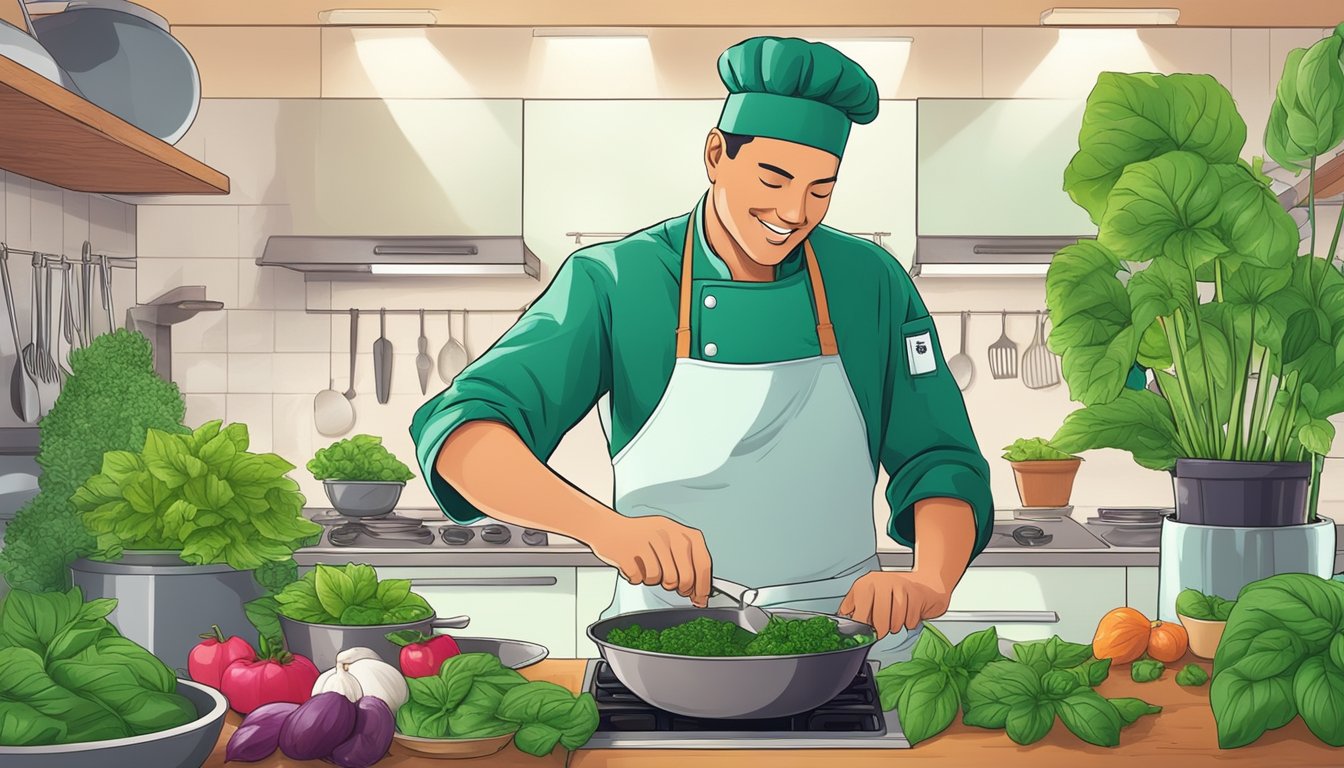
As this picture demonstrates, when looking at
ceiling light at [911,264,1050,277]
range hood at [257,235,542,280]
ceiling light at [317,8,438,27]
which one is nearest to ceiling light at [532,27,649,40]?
ceiling light at [317,8,438,27]

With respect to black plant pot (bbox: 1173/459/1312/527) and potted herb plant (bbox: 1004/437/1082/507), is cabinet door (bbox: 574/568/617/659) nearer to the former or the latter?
potted herb plant (bbox: 1004/437/1082/507)

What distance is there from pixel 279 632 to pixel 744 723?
57 cm

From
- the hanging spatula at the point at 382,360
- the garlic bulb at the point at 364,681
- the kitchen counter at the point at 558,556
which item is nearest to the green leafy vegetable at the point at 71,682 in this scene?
the garlic bulb at the point at 364,681

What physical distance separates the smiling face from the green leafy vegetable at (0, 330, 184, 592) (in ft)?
2.93

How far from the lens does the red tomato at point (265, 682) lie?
1090mm

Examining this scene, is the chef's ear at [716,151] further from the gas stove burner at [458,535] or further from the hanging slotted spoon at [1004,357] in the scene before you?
the hanging slotted spoon at [1004,357]

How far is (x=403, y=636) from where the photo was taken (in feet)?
3.79

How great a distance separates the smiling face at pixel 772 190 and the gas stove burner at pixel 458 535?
1.29m

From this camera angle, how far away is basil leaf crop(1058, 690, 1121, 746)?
1057 millimetres

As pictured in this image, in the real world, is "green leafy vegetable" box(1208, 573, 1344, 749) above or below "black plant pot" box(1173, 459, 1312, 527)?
below

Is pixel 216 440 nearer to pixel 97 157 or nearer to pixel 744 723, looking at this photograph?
pixel 744 723

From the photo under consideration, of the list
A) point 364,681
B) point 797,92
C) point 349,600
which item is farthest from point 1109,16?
point 364,681

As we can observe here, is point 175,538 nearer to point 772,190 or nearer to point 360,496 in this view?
point 772,190

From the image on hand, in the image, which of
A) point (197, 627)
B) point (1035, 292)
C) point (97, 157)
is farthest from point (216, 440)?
point (1035, 292)
